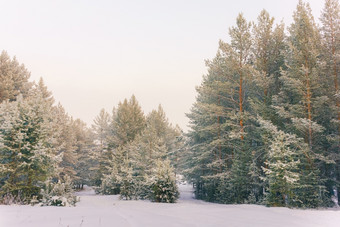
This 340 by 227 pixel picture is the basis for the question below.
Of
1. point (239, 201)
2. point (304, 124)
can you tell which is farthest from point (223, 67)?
point (239, 201)

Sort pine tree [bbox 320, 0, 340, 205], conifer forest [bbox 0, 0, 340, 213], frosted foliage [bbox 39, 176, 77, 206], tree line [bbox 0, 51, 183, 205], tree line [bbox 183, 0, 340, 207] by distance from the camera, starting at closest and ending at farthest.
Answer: frosted foliage [bbox 39, 176, 77, 206], conifer forest [bbox 0, 0, 340, 213], tree line [bbox 0, 51, 183, 205], tree line [bbox 183, 0, 340, 207], pine tree [bbox 320, 0, 340, 205]

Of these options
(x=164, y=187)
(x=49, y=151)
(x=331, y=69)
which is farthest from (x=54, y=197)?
(x=331, y=69)

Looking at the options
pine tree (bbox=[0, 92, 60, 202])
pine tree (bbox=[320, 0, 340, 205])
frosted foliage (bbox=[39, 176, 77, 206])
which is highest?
pine tree (bbox=[320, 0, 340, 205])

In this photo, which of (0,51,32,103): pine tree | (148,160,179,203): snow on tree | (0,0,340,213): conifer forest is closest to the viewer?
(0,0,340,213): conifer forest

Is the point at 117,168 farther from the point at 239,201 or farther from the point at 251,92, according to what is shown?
the point at 251,92

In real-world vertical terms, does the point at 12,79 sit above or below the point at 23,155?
above

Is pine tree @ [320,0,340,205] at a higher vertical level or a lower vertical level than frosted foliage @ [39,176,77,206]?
higher

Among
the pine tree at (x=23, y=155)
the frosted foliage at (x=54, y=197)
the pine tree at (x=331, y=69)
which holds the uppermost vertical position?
the pine tree at (x=331, y=69)

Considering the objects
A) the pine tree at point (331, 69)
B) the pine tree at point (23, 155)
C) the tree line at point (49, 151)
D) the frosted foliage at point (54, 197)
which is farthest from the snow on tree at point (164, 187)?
the pine tree at point (331, 69)

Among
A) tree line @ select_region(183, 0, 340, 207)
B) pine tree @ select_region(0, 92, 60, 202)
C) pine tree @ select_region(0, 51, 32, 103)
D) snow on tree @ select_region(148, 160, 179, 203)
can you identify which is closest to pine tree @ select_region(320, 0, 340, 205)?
tree line @ select_region(183, 0, 340, 207)

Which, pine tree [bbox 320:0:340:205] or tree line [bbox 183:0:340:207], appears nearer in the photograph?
tree line [bbox 183:0:340:207]

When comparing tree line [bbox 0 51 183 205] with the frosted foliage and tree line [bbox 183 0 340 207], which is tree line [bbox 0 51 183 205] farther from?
tree line [bbox 183 0 340 207]

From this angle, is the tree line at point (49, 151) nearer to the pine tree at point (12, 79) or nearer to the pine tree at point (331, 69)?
the pine tree at point (12, 79)

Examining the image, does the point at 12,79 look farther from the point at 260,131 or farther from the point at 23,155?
the point at 260,131
